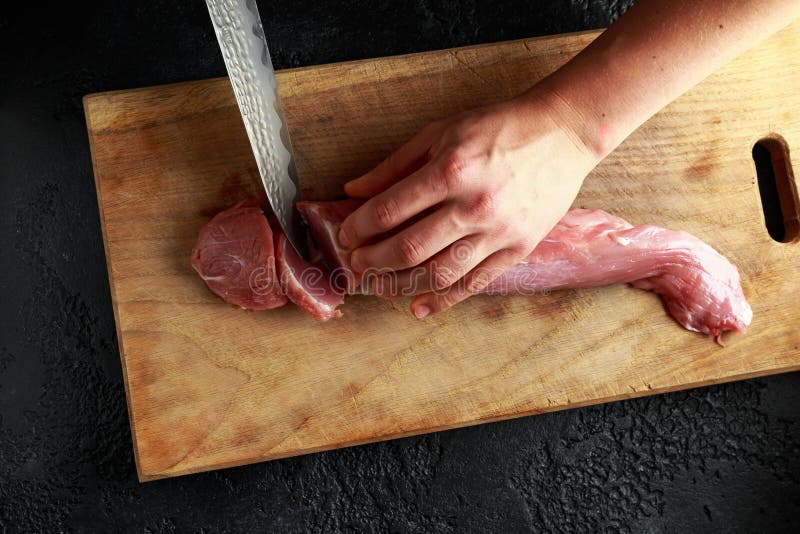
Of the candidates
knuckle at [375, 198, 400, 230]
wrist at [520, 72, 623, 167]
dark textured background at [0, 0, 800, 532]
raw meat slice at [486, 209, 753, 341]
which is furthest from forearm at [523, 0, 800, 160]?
dark textured background at [0, 0, 800, 532]

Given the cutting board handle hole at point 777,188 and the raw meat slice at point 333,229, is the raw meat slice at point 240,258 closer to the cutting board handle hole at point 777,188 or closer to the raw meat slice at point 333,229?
the raw meat slice at point 333,229

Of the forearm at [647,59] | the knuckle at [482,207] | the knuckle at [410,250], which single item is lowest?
the knuckle at [410,250]

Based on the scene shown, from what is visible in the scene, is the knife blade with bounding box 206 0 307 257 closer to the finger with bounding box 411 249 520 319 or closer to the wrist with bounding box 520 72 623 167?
the finger with bounding box 411 249 520 319

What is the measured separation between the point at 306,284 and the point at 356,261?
20 centimetres

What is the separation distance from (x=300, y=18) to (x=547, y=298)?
1361 mm

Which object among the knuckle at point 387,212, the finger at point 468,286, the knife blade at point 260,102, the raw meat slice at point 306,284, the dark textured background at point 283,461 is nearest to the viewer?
the knife blade at point 260,102

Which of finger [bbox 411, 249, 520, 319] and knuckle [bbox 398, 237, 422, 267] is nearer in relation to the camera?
knuckle [bbox 398, 237, 422, 267]

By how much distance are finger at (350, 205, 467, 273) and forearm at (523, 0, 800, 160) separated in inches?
16.7

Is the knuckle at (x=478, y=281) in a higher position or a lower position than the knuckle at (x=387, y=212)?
lower

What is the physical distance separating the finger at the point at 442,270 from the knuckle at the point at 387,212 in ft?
0.55

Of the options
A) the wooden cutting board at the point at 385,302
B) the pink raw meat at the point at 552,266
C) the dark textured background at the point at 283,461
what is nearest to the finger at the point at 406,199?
the pink raw meat at the point at 552,266

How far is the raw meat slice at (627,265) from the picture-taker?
188 centimetres

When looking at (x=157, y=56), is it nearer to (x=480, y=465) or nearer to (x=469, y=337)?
(x=469, y=337)

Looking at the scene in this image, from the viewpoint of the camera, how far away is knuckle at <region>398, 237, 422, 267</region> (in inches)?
64.4
